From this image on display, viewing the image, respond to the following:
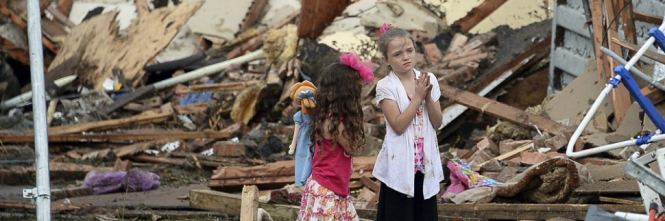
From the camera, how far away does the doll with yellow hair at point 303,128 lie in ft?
22.6

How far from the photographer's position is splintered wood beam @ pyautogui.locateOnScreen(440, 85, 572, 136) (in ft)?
33.5

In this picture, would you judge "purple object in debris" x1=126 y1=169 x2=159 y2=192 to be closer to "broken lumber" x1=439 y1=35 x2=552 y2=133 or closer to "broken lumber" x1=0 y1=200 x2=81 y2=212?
"broken lumber" x1=0 y1=200 x2=81 y2=212

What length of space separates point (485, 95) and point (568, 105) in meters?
2.08

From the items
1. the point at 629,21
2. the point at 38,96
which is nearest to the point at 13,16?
the point at 629,21

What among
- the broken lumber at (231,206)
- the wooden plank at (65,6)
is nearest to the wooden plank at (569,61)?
the broken lumber at (231,206)

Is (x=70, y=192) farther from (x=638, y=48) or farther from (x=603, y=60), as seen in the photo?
(x=638, y=48)

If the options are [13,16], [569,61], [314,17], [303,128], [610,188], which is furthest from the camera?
[13,16]

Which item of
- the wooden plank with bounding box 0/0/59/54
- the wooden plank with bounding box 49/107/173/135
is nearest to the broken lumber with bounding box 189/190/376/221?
the wooden plank with bounding box 49/107/173/135

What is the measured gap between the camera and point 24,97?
1700 centimetres

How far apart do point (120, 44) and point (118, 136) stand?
4.06 meters

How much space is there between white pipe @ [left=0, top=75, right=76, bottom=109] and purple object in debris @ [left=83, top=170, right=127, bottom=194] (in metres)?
5.47

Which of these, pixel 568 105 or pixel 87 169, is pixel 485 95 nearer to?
pixel 568 105

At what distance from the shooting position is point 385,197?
6.88 meters

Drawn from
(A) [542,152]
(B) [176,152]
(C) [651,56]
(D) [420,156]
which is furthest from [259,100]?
(D) [420,156]
